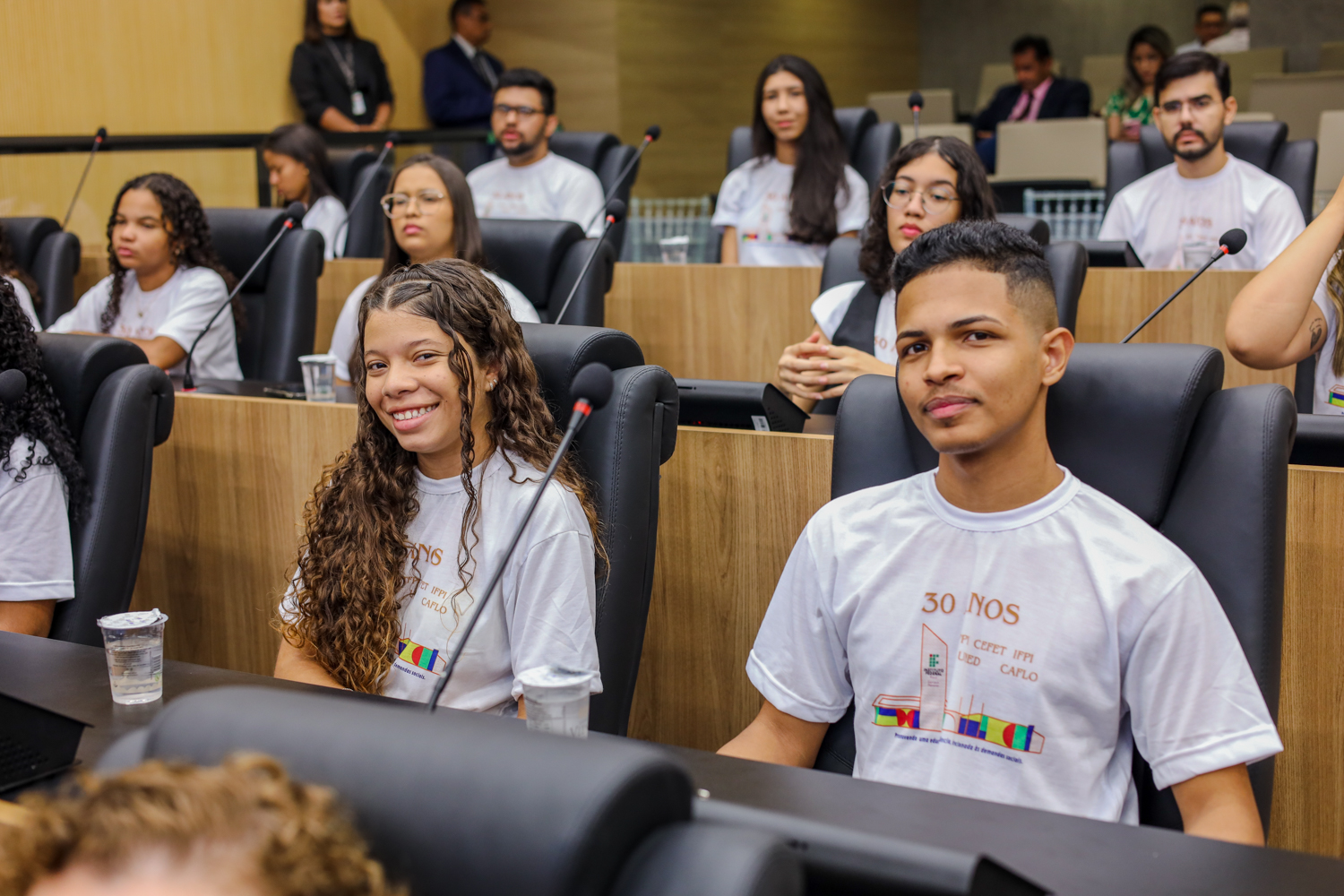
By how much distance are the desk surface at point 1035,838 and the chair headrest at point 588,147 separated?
3.94m

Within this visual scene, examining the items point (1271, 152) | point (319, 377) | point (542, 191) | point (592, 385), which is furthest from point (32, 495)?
point (1271, 152)

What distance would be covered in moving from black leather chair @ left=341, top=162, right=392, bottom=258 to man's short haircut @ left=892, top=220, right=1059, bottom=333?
328cm

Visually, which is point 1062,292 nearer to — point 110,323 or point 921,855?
point 921,855

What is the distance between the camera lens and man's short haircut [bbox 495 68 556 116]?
4.36 meters

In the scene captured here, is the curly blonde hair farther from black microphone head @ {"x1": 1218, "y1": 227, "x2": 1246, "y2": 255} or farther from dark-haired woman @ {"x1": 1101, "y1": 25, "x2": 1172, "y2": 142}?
dark-haired woman @ {"x1": 1101, "y1": 25, "x2": 1172, "y2": 142}

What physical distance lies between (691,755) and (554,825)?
0.55 metres

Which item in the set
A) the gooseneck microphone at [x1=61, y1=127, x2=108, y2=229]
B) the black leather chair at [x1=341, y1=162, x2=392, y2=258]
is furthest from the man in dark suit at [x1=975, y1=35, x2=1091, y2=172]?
the gooseneck microphone at [x1=61, y1=127, x2=108, y2=229]

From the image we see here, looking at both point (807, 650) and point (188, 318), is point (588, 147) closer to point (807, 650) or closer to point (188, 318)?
point (188, 318)

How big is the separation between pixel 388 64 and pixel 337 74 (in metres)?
0.66

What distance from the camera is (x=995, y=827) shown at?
35.3 inches

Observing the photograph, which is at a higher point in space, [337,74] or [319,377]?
[337,74]

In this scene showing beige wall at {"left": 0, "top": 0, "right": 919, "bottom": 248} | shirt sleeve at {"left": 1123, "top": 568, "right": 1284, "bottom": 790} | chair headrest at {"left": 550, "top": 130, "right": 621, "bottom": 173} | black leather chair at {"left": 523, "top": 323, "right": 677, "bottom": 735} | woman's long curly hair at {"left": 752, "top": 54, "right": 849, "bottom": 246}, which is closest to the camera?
shirt sleeve at {"left": 1123, "top": 568, "right": 1284, "bottom": 790}

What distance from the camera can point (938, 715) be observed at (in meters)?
1.24

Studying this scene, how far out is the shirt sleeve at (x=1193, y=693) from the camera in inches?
44.2
